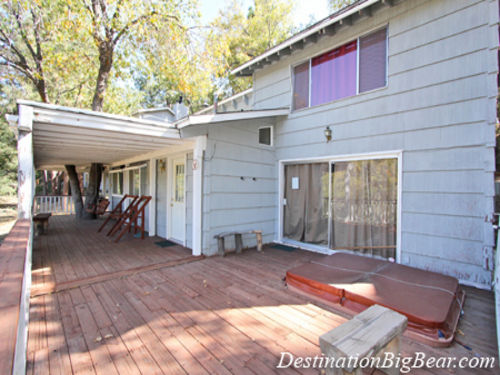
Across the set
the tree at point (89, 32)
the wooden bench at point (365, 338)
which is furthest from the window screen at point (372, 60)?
the tree at point (89, 32)

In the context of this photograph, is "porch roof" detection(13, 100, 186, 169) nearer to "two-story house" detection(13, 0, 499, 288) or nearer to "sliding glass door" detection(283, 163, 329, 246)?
"two-story house" detection(13, 0, 499, 288)

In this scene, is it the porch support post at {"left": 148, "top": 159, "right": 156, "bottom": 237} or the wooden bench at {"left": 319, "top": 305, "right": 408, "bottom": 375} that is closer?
the wooden bench at {"left": 319, "top": 305, "right": 408, "bottom": 375}

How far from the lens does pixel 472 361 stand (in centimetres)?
194

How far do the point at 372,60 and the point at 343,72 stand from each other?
51 cm

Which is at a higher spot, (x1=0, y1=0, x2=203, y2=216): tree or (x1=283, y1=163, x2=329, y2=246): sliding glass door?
(x1=0, y1=0, x2=203, y2=216): tree

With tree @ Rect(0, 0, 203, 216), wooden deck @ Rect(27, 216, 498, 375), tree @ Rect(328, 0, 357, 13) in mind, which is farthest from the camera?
tree @ Rect(328, 0, 357, 13)

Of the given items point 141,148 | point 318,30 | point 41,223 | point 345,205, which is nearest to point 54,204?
point 41,223

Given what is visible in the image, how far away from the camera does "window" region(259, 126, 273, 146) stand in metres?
5.63

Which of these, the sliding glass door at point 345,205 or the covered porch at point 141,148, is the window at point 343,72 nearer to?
the sliding glass door at point 345,205

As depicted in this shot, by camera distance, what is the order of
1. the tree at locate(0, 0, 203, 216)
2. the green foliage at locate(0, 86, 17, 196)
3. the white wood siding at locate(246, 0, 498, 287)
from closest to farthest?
the white wood siding at locate(246, 0, 498, 287), the tree at locate(0, 0, 203, 216), the green foliage at locate(0, 86, 17, 196)

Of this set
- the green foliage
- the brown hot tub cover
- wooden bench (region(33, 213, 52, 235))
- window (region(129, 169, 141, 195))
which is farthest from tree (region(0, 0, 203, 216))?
the brown hot tub cover

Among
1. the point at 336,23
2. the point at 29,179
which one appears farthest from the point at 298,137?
the point at 29,179

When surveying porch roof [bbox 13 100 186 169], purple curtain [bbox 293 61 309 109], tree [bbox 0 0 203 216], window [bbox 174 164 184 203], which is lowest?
window [bbox 174 164 184 203]

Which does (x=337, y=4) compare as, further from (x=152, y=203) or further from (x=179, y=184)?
(x=152, y=203)
